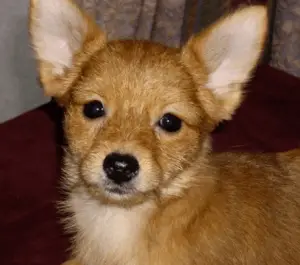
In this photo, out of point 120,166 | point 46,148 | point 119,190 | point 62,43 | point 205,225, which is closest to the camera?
point 120,166

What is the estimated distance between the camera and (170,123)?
7.25ft

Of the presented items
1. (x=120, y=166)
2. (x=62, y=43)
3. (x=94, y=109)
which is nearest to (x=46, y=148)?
(x=62, y=43)

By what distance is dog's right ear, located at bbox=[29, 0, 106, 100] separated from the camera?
93.4 inches

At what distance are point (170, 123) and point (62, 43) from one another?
53 centimetres

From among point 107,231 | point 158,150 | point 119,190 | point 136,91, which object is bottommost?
point 107,231

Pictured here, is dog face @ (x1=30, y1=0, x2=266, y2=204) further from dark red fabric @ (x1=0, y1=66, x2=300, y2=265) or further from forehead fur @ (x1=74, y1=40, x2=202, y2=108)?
dark red fabric @ (x1=0, y1=66, x2=300, y2=265)

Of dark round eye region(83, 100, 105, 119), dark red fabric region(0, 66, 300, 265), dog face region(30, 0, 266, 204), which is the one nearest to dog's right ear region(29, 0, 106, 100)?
dog face region(30, 0, 266, 204)

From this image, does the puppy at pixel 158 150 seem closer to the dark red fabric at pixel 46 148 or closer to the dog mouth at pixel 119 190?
the dog mouth at pixel 119 190

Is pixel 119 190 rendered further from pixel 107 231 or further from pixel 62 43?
pixel 62 43

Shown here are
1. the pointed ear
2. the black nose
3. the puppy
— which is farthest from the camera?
the pointed ear

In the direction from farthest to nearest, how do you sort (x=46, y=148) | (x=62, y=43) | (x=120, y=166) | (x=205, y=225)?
(x=46, y=148), (x=62, y=43), (x=205, y=225), (x=120, y=166)

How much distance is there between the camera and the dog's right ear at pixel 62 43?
2373mm

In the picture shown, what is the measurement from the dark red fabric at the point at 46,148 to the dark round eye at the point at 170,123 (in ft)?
3.11

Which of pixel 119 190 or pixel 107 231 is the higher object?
pixel 119 190
